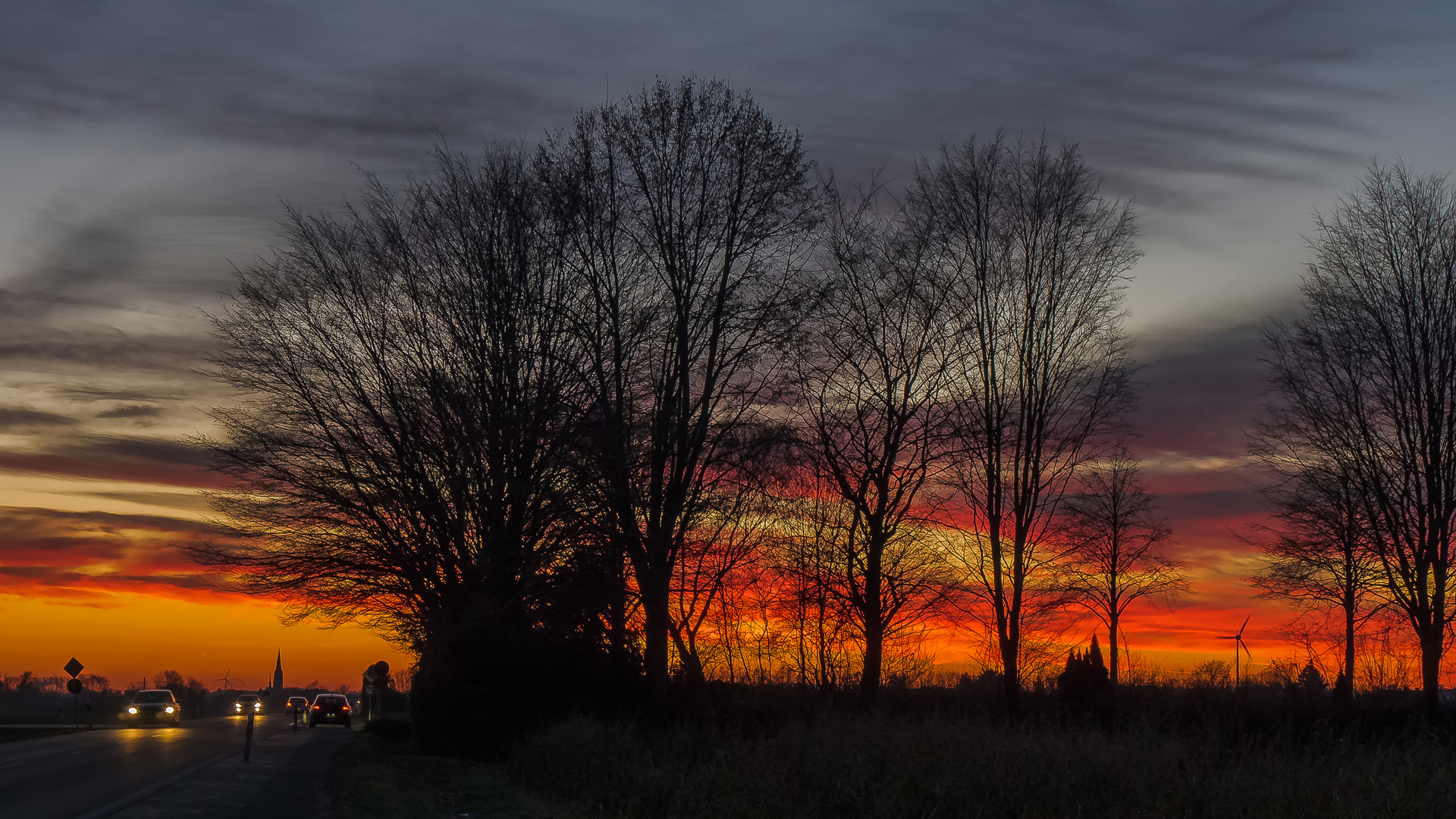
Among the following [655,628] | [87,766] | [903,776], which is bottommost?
[87,766]

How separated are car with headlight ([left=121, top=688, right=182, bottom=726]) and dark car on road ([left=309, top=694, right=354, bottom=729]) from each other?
704 centimetres

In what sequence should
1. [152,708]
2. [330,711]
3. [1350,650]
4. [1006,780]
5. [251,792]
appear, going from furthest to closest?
[152,708], [330,711], [1350,650], [251,792], [1006,780]

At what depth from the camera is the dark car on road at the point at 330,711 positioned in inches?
2170

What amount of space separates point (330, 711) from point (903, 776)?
48.5m

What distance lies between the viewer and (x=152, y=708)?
188 feet

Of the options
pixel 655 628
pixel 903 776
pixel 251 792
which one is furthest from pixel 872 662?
pixel 251 792

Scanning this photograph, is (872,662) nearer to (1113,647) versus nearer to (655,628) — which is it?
(655,628)

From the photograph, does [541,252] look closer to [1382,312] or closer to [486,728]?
[486,728]

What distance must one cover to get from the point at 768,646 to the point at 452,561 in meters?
10.4

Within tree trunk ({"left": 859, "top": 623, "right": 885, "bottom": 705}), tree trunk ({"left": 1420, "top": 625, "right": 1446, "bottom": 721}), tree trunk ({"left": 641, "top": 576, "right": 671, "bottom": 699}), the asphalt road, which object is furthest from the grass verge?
tree trunk ({"left": 1420, "top": 625, "right": 1446, "bottom": 721})

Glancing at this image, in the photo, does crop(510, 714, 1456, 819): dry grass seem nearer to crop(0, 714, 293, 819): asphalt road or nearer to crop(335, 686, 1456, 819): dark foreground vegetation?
crop(335, 686, 1456, 819): dark foreground vegetation

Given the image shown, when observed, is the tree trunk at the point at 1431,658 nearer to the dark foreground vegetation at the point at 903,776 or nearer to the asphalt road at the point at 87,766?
the dark foreground vegetation at the point at 903,776

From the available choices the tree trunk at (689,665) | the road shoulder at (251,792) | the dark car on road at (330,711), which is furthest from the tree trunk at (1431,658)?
the dark car on road at (330,711)

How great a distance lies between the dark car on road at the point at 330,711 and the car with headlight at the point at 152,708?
277 inches
